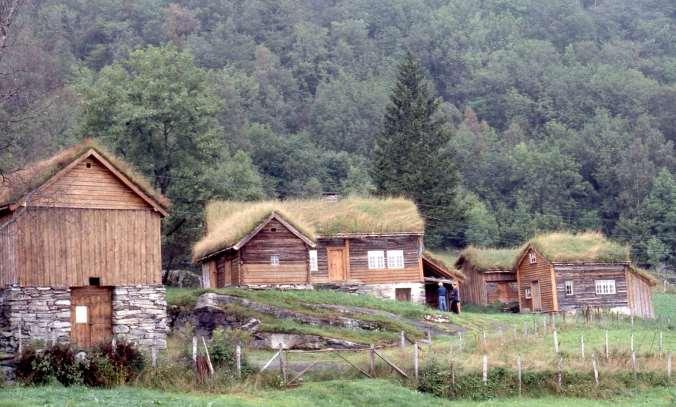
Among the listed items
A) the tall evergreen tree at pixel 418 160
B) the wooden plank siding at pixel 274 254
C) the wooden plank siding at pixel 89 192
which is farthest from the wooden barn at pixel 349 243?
the tall evergreen tree at pixel 418 160

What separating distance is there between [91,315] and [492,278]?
103 ft

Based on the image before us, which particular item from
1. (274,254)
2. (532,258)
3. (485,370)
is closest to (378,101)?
(532,258)

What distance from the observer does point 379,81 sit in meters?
161

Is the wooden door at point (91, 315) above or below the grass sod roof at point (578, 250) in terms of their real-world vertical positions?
below

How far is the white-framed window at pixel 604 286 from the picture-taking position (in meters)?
58.7

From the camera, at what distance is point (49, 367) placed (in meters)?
30.3

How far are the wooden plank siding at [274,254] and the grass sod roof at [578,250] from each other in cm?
1547

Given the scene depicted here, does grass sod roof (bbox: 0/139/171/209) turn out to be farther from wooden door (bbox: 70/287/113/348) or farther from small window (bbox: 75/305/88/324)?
small window (bbox: 75/305/88/324)

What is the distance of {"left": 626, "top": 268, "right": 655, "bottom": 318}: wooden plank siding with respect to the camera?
5919cm

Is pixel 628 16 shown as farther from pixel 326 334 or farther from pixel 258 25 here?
pixel 326 334

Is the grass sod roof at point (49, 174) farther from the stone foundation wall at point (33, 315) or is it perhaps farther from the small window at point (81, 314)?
the small window at point (81, 314)

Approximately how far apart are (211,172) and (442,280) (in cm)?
1677

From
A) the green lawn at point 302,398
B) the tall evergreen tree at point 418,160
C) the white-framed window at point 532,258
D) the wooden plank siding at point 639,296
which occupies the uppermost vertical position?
the tall evergreen tree at point 418,160

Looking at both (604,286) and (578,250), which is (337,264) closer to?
(578,250)
